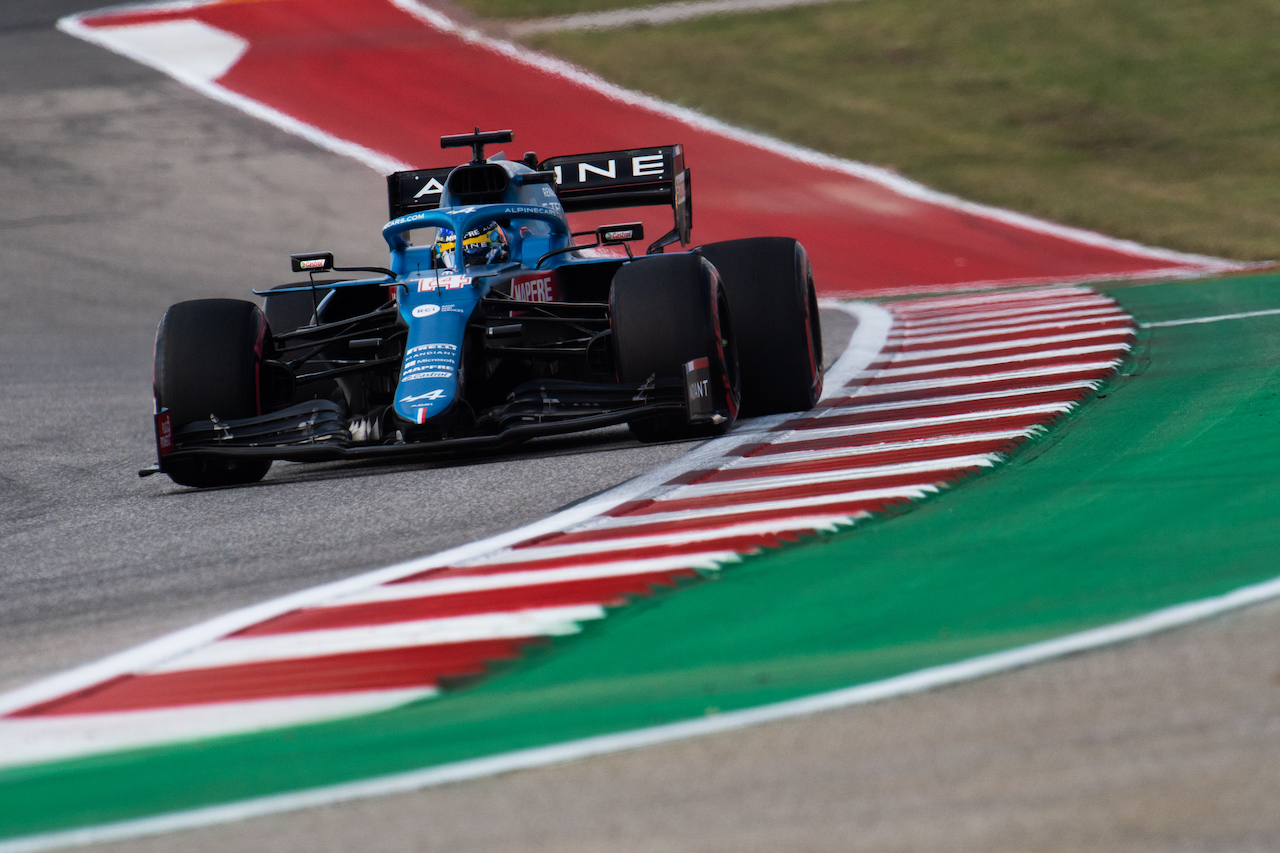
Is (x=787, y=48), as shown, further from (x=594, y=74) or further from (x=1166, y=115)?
(x=1166, y=115)

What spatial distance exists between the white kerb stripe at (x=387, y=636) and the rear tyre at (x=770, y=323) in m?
4.34

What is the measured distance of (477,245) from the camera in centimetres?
884

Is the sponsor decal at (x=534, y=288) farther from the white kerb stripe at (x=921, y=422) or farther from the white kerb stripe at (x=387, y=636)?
the white kerb stripe at (x=387, y=636)

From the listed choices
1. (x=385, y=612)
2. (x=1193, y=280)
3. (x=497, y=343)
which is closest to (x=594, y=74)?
(x=1193, y=280)

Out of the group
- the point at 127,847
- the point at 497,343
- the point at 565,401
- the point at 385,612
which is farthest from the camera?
the point at 497,343

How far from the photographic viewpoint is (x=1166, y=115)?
24766 mm

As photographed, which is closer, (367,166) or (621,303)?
(621,303)

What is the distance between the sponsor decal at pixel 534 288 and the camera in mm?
8570

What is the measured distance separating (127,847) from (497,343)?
535 cm

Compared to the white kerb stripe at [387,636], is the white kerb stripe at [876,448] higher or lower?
lower

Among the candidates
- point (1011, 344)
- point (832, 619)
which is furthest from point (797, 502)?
point (1011, 344)

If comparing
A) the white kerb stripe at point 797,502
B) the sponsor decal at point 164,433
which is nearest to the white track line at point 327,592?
the white kerb stripe at point 797,502

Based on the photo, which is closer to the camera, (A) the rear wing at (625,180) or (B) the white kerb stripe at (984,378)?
(B) the white kerb stripe at (984,378)

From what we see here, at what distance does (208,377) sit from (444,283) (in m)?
1.21
